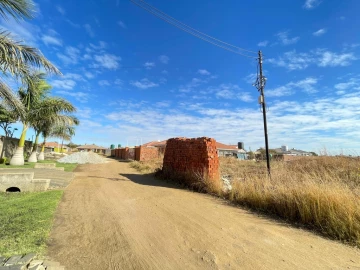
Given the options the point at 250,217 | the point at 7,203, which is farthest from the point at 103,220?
the point at 250,217

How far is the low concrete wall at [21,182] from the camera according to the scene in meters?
6.91

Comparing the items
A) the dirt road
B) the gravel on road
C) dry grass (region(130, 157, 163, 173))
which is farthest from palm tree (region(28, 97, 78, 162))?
the dirt road

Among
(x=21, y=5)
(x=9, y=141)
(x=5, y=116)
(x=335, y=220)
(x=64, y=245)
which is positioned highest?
(x=21, y=5)

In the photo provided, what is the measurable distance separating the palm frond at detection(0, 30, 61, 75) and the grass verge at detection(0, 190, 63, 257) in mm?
3944

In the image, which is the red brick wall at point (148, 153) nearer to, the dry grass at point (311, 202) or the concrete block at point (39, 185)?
the concrete block at point (39, 185)

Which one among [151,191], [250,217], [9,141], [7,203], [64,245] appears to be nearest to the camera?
[64,245]

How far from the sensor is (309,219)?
174 inches

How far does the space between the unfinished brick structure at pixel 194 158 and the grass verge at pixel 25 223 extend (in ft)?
16.4

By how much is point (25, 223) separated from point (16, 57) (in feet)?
17.2

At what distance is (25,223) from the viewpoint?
13.0 ft

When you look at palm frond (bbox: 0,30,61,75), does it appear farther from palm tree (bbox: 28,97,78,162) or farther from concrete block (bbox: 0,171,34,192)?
palm tree (bbox: 28,97,78,162)

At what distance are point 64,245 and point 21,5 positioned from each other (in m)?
6.82

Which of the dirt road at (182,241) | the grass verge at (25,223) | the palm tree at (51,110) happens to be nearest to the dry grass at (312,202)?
the dirt road at (182,241)

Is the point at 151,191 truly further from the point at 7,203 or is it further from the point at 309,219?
the point at 309,219
